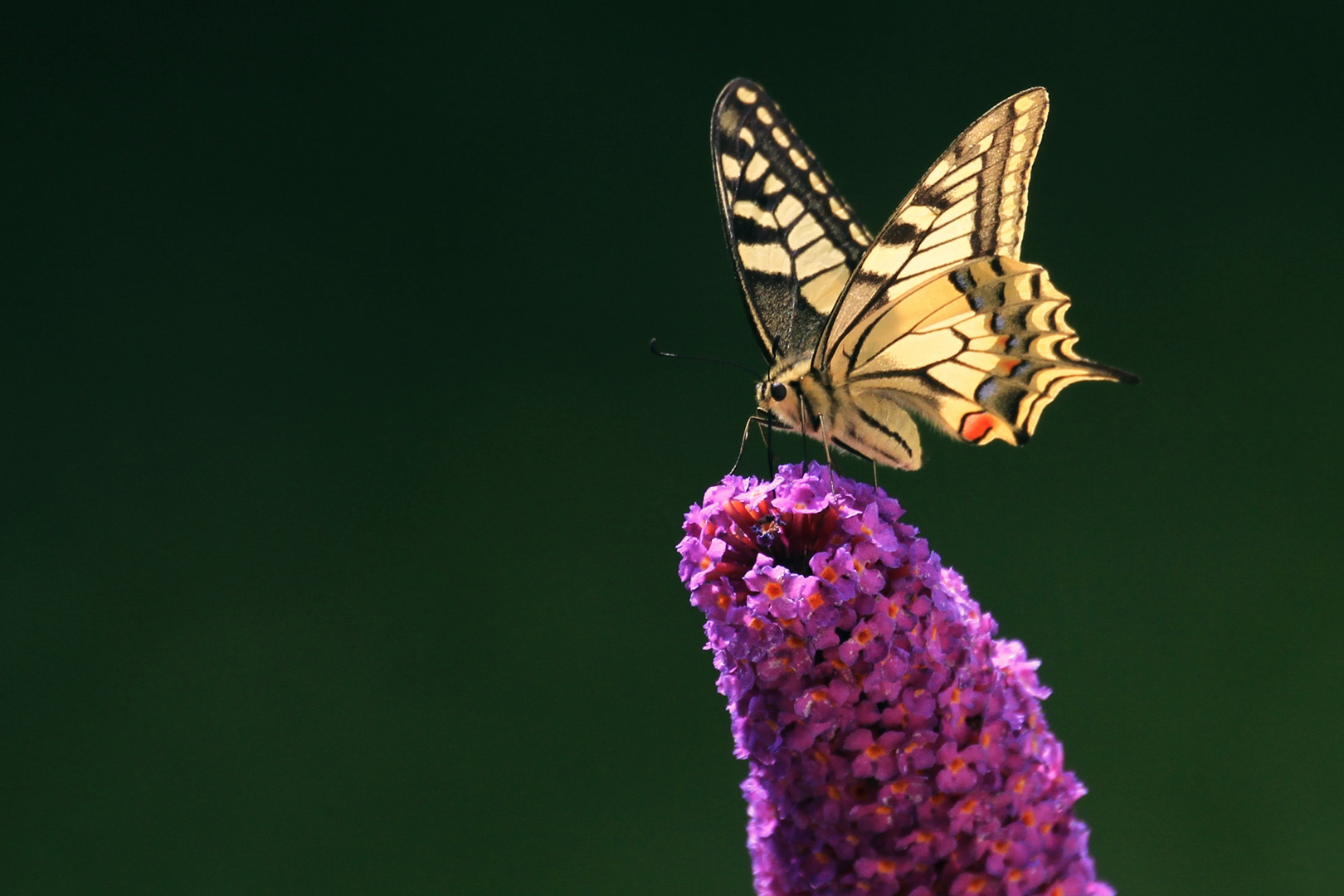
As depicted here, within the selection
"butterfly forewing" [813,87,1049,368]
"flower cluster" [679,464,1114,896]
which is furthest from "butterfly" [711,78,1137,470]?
"flower cluster" [679,464,1114,896]

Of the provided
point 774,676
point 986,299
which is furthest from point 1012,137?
point 774,676

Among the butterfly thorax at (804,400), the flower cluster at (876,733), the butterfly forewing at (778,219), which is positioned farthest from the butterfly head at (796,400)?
the flower cluster at (876,733)

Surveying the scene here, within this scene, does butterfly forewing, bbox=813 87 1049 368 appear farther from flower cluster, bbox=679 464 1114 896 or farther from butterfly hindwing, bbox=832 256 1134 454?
flower cluster, bbox=679 464 1114 896

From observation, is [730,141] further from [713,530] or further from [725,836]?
[725,836]

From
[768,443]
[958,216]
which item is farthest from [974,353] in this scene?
[768,443]

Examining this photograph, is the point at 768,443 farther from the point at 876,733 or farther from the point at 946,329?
the point at 876,733

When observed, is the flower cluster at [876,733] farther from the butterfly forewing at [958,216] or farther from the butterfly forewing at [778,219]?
the butterfly forewing at [778,219]

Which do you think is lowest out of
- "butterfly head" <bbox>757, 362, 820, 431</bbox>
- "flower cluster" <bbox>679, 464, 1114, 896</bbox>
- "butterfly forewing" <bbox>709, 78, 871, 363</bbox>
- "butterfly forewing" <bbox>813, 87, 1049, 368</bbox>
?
"flower cluster" <bbox>679, 464, 1114, 896</bbox>
